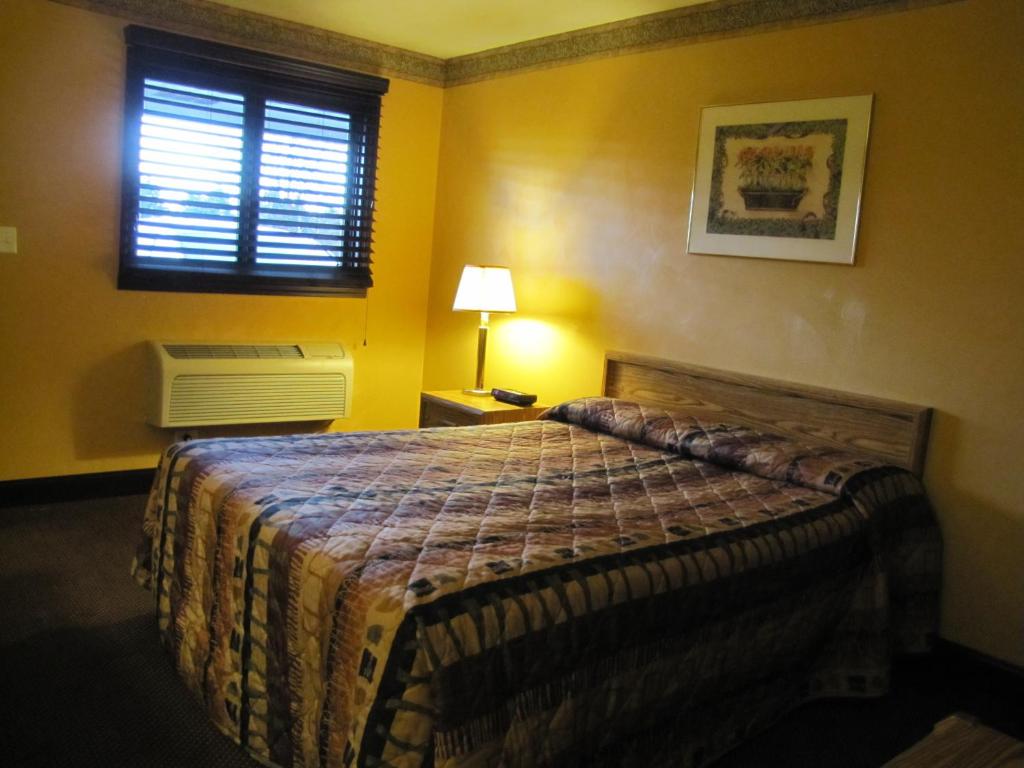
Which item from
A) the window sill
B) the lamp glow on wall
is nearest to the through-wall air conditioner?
the window sill

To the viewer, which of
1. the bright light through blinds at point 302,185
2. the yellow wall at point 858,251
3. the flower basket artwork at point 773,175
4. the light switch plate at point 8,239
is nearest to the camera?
the yellow wall at point 858,251

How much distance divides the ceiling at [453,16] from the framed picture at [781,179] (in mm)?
610

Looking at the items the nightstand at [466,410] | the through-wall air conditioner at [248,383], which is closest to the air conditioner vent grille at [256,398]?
the through-wall air conditioner at [248,383]

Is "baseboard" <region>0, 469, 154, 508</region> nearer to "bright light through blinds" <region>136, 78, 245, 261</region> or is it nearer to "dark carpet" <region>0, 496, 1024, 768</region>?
"dark carpet" <region>0, 496, 1024, 768</region>

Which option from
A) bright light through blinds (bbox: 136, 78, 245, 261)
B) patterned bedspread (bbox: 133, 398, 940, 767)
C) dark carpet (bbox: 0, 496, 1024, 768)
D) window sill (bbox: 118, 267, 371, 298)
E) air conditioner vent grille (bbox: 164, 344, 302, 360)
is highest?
bright light through blinds (bbox: 136, 78, 245, 261)

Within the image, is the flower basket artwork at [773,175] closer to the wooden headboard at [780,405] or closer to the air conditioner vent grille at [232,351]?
the wooden headboard at [780,405]

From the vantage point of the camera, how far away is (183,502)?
8.38 feet

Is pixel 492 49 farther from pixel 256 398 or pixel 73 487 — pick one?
pixel 73 487

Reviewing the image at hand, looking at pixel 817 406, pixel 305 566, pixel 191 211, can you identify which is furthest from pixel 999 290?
pixel 191 211

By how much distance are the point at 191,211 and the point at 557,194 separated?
1745mm

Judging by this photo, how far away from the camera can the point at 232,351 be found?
430 centimetres

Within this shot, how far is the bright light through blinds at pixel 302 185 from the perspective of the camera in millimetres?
4414

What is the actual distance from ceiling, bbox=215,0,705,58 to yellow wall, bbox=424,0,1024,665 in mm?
221

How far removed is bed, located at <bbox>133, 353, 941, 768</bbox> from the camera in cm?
176
